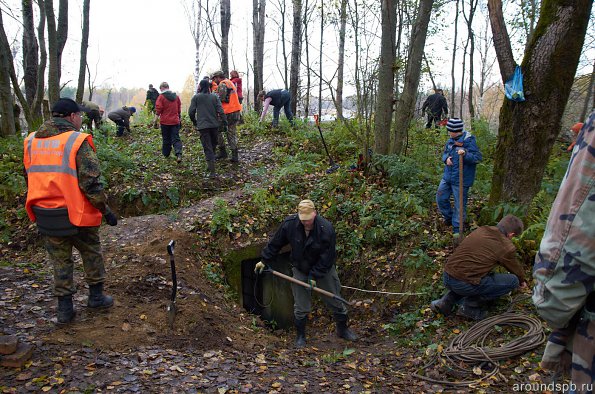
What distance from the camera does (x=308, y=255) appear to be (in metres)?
5.57

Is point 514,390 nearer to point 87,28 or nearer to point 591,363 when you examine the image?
point 591,363

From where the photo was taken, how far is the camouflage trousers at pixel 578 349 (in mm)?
1651

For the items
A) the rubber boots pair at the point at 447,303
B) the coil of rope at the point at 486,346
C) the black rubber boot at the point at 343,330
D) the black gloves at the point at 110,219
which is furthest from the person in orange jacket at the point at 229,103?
the coil of rope at the point at 486,346

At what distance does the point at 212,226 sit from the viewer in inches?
306

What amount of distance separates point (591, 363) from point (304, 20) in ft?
65.3

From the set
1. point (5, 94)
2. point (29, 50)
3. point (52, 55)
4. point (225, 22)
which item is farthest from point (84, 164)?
point (225, 22)

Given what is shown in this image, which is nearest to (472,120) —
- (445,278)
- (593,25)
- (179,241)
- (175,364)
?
(593,25)

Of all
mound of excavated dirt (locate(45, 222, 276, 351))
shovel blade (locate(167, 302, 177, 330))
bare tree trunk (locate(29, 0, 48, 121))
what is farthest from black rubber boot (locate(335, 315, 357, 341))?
bare tree trunk (locate(29, 0, 48, 121))

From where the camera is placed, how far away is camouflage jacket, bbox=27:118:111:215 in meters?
4.18

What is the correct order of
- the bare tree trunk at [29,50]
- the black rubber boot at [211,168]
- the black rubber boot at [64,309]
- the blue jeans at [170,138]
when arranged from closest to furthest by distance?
the black rubber boot at [64,309] → the black rubber boot at [211,168] → the blue jeans at [170,138] → the bare tree trunk at [29,50]

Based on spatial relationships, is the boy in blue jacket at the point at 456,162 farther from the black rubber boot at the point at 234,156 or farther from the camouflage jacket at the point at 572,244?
the black rubber boot at the point at 234,156

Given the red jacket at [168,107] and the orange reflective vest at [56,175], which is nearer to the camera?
the orange reflective vest at [56,175]

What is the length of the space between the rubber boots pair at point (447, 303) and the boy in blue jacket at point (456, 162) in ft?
4.94

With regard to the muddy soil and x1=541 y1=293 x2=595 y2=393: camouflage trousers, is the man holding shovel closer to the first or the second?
the muddy soil
